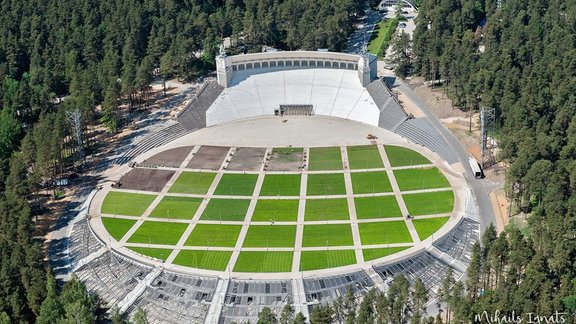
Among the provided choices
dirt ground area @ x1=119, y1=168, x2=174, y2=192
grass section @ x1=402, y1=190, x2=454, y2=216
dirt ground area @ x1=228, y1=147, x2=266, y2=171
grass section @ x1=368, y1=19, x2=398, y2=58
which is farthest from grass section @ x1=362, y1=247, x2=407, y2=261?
grass section @ x1=368, y1=19, x2=398, y2=58

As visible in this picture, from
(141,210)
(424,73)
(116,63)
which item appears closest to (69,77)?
(116,63)

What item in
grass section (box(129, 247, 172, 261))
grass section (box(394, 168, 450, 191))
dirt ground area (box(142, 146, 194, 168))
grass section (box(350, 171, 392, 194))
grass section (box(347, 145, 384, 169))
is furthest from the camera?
dirt ground area (box(142, 146, 194, 168))

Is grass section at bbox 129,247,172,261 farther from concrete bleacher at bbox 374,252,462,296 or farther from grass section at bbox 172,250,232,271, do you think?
concrete bleacher at bbox 374,252,462,296

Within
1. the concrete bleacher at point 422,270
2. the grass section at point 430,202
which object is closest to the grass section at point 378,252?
the concrete bleacher at point 422,270

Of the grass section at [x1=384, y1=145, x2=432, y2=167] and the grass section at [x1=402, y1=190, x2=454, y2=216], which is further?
the grass section at [x1=384, y1=145, x2=432, y2=167]

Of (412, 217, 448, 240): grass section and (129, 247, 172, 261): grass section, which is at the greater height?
(129, 247, 172, 261): grass section

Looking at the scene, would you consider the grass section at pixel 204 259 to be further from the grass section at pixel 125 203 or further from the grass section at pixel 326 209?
the grass section at pixel 326 209

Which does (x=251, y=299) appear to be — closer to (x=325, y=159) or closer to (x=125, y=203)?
(x=125, y=203)
